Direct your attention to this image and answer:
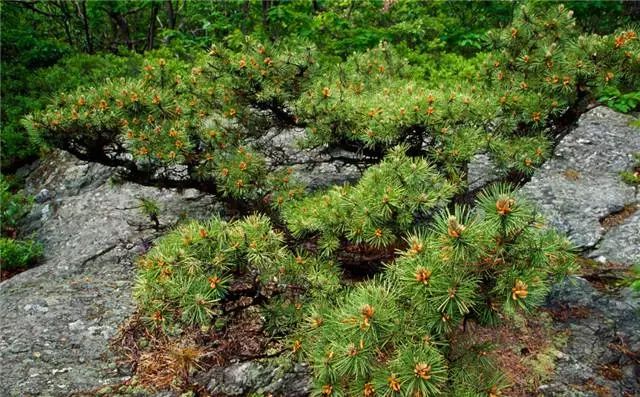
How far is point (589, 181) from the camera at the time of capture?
6527mm

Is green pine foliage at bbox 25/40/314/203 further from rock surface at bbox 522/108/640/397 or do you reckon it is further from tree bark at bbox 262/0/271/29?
tree bark at bbox 262/0/271/29

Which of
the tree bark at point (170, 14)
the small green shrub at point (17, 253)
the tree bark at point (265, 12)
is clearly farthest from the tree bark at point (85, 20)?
the small green shrub at point (17, 253)

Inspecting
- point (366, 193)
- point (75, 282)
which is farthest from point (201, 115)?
point (366, 193)

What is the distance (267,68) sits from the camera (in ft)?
15.3

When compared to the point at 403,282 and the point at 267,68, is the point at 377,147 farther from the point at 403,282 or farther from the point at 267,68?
the point at 403,282

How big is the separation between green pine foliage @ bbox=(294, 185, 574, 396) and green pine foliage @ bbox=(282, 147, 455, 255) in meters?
0.55

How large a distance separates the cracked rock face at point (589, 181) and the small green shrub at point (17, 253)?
5208 mm

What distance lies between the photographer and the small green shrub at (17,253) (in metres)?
5.97

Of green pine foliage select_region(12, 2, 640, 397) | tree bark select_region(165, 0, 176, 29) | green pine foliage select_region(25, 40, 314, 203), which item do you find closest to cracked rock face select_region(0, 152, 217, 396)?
green pine foliage select_region(12, 2, 640, 397)

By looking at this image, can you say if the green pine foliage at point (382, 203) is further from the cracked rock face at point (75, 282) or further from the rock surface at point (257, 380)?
the cracked rock face at point (75, 282)

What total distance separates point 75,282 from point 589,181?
5549 mm

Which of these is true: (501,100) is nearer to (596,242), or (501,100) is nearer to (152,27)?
(596,242)

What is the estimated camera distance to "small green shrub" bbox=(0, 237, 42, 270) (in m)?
5.97

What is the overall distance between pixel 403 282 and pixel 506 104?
2.63 meters
